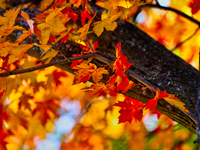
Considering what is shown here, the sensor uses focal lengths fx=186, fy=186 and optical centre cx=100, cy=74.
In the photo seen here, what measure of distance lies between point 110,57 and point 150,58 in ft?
0.99

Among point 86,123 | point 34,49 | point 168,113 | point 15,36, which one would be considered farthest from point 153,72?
point 86,123

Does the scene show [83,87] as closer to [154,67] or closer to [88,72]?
[154,67]

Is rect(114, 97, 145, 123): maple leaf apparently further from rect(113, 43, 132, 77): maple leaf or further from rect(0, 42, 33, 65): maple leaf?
rect(0, 42, 33, 65): maple leaf

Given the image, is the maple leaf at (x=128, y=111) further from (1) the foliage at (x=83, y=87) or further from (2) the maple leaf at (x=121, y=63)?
(2) the maple leaf at (x=121, y=63)

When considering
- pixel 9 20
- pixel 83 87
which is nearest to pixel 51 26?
pixel 9 20

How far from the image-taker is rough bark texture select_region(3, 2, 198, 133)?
45.8 inches

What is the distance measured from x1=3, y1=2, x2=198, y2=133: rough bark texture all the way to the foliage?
0.07 metres

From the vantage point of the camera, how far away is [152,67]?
4.31 feet

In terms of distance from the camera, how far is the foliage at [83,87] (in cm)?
100

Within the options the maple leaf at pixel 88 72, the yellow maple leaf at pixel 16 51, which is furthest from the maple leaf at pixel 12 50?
the maple leaf at pixel 88 72

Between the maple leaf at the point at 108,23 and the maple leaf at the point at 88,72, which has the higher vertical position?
the maple leaf at the point at 108,23

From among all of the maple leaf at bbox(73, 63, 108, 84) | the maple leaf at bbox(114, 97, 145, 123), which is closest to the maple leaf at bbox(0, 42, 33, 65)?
the maple leaf at bbox(73, 63, 108, 84)

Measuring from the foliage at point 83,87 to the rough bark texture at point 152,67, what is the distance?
0.24ft

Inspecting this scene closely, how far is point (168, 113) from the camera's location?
1213 millimetres
